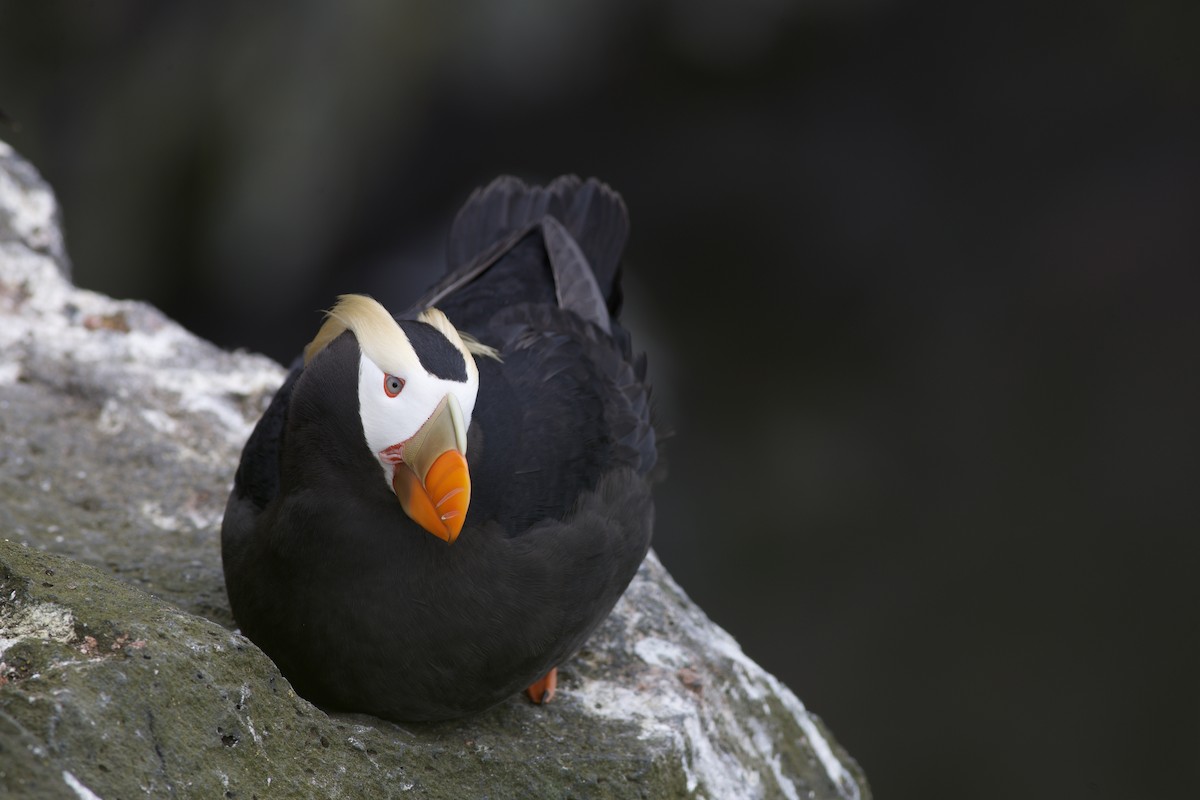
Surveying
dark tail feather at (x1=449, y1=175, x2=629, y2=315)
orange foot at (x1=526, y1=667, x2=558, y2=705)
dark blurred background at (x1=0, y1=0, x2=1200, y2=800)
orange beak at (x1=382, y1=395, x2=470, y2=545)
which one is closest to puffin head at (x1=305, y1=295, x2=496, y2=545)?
orange beak at (x1=382, y1=395, x2=470, y2=545)

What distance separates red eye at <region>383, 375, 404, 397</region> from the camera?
235 centimetres

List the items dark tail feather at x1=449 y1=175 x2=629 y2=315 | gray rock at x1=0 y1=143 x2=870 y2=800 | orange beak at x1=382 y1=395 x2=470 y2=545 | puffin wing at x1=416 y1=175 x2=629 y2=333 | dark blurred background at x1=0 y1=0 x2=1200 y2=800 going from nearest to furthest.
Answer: gray rock at x1=0 y1=143 x2=870 y2=800 < orange beak at x1=382 y1=395 x2=470 y2=545 < puffin wing at x1=416 y1=175 x2=629 y2=333 < dark tail feather at x1=449 y1=175 x2=629 y2=315 < dark blurred background at x1=0 y1=0 x2=1200 y2=800

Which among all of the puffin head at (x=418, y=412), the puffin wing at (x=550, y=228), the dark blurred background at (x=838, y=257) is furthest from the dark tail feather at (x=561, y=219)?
the dark blurred background at (x=838, y=257)

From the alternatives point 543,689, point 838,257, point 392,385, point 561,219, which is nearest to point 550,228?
point 561,219

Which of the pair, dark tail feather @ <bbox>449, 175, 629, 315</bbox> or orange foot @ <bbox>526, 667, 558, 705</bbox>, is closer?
orange foot @ <bbox>526, 667, 558, 705</bbox>

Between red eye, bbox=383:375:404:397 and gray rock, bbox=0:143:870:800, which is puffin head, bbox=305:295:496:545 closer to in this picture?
red eye, bbox=383:375:404:397

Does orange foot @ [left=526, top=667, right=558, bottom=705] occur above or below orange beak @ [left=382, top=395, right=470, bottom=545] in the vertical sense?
below

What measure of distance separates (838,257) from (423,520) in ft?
17.7

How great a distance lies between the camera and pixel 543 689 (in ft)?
9.68

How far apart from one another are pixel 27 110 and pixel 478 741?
6.64 metres

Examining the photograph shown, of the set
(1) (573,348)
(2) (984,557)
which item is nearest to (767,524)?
(2) (984,557)

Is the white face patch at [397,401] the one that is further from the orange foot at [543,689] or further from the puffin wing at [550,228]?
the puffin wing at [550,228]

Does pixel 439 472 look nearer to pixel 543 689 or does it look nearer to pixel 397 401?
pixel 397 401

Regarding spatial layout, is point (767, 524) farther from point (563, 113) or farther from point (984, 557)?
point (563, 113)
